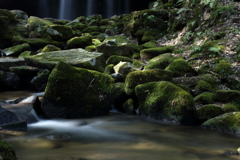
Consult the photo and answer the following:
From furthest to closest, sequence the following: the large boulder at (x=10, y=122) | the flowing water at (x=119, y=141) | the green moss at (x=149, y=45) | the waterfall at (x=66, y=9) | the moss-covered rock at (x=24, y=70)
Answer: the waterfall at (x=66, y=9) → the green moss at (x=149, y=45) → the moss-covered rock at (x=24, y=70) → the large boulder at (x=10, y=122) → the flowing water at (x=119, y=141)

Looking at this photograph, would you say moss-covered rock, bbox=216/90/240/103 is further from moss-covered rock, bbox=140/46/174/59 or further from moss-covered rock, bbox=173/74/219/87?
moss-covered rock, bbox=140/46/174/59

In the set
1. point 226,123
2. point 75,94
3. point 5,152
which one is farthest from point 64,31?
point 5,152

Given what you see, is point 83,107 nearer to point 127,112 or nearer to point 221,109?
point 127,112

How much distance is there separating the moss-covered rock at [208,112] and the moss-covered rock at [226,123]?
0.75ft

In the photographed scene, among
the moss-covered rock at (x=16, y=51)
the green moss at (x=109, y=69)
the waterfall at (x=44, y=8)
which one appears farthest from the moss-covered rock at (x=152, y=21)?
the waterfall at (x=44, y=8)

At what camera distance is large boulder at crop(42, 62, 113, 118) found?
510 centimetres

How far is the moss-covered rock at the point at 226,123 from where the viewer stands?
13.8 ft

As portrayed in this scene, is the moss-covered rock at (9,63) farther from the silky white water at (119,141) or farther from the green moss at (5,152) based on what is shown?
the green moss at (5,152)

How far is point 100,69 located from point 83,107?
3.22 m

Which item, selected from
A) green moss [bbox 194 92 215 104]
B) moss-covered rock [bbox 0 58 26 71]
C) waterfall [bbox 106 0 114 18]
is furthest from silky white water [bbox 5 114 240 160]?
waterfall [bbox 106 0 114 18]

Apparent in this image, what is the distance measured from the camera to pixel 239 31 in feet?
29.1

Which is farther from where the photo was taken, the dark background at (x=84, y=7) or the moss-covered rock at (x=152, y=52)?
the dark background at (x=84, y=7)

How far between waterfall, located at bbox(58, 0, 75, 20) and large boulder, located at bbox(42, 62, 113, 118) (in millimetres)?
28552

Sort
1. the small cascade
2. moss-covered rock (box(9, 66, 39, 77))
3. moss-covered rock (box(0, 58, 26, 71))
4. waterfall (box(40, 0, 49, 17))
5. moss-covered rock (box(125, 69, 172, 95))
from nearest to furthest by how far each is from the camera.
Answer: the small cascade
moss-covered rock (box(125, 69, 172, 95))
moss-covered rock (box(9, 66, 39, 77))
moss-covered rock (box(0, 58, 26, 71))
waterfall (box(40, 0, 49, 17))
